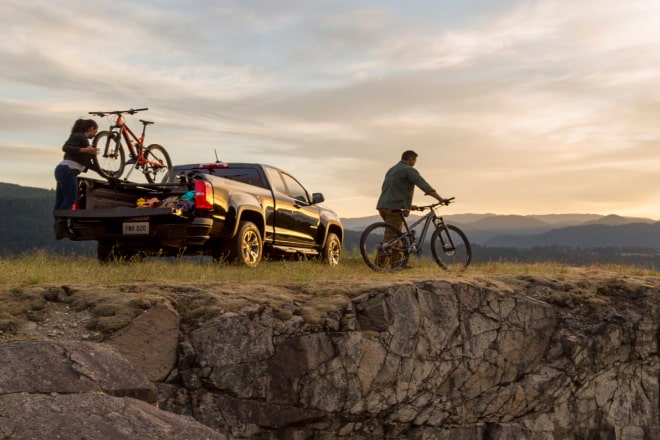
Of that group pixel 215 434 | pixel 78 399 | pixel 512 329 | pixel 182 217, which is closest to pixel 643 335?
pixel 512 329

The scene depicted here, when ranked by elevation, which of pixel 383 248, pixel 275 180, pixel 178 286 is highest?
pixel 275 180

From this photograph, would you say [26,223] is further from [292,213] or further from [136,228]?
[136,228]

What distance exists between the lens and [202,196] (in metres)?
10.9

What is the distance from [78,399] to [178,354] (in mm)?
2795

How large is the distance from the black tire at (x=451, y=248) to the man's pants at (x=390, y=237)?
0.70 metres

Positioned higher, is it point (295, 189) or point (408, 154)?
point (408, 154)

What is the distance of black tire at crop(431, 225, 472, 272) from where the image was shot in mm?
13539

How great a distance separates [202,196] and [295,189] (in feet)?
11.9

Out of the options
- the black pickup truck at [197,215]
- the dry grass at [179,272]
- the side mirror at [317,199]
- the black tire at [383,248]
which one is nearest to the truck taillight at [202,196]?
the black pickup truck at [197,215]

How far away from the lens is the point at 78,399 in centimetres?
578

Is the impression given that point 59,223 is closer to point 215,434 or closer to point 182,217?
point 182,217

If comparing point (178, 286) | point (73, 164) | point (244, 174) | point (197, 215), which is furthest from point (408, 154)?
point (73, 164)

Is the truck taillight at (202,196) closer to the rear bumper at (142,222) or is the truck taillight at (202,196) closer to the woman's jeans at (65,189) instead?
the rear bumper at (142,222)

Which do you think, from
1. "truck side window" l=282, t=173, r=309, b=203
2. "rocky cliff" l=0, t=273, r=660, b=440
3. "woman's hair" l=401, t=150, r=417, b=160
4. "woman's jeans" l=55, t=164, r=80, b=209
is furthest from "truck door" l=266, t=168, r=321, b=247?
"woman's jeans" l=55, t=164, r=80, b=209
